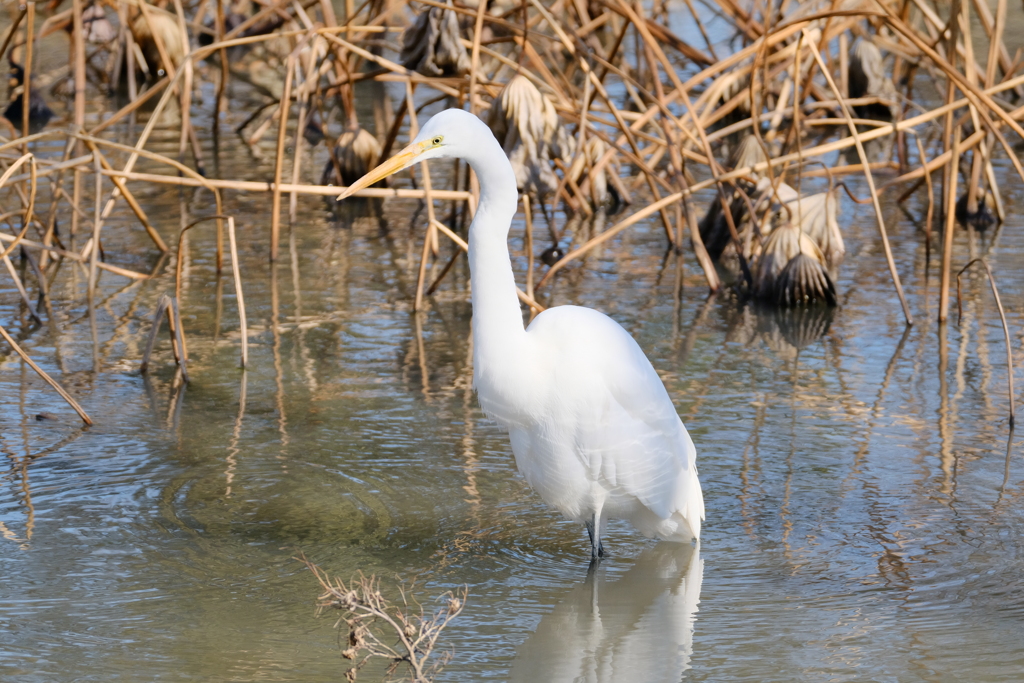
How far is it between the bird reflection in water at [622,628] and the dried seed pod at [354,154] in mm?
4499

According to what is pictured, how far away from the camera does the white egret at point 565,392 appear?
3.13 metres

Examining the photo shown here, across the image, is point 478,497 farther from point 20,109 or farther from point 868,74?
point 20,109

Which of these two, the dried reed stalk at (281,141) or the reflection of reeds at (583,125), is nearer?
the reflection of reeds at (583,125)

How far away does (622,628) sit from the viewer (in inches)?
128

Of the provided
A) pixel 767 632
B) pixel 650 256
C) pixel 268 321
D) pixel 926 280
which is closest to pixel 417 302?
pixel 268 321

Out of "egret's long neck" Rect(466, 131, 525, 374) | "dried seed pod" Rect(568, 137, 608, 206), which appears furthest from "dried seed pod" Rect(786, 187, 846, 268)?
"egret's long neck" Rect(466, 131, 525, 374)

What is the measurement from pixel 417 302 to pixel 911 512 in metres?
2.86

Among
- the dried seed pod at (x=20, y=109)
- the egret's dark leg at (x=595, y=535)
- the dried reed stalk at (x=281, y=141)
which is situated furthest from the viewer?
Result: the dried seed pod at (x=20, y=109)

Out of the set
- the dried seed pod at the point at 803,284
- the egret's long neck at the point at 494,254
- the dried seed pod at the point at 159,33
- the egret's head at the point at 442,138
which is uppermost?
the dried seed pod at the point at 159,33

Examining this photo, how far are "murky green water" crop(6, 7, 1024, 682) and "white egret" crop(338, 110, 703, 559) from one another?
227 millimetres

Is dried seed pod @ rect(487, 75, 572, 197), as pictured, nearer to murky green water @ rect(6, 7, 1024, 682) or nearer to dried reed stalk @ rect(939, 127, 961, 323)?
murky green water @ rect(6, 7, 1024, 682)

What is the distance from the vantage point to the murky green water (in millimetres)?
3061

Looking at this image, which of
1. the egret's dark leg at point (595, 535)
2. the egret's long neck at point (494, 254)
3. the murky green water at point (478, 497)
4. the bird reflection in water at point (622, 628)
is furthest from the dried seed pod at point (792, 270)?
the egret's long neck at point (494, 254)

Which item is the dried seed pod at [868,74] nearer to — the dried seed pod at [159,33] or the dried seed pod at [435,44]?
the dried seed pod at [435,44]
